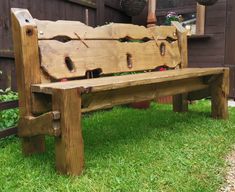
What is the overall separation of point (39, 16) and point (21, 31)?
2.03 metres

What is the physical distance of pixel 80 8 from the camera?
535 centimetres

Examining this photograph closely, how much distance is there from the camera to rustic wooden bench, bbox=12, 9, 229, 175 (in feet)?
7.87

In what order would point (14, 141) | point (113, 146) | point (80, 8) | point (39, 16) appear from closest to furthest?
point (113, 146), point (14, 141), point (39, 16), point (80, 8)

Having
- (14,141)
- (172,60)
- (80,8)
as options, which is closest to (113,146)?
(14,141)

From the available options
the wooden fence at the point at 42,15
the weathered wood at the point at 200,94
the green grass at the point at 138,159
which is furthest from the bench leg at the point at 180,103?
the wooden fence at the point at 42,15

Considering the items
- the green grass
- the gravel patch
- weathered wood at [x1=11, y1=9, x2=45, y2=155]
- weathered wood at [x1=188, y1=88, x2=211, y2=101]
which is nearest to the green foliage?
the green grass

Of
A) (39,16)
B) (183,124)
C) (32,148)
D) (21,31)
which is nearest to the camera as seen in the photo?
(21,31)

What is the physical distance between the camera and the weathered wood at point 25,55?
2.64 m

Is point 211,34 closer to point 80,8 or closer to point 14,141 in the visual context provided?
point 80,8

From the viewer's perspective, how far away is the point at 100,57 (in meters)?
3.29

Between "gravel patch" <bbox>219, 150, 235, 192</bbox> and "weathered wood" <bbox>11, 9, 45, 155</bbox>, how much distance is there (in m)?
1.47

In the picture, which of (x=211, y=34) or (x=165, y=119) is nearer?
(x=165, y=119)

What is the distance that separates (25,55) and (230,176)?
5.58ft

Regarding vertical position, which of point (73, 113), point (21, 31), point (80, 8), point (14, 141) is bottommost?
point (14, 141)
